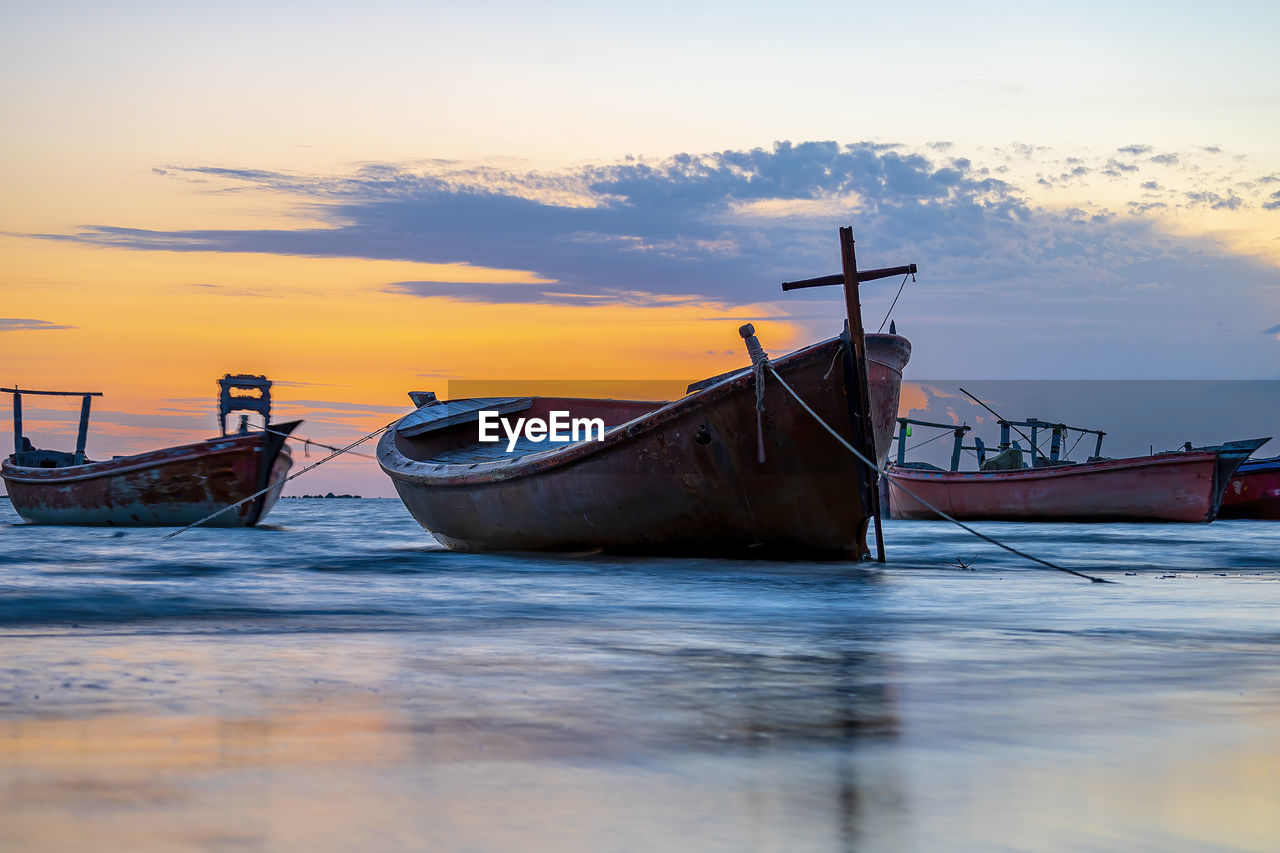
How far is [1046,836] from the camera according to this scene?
8.09 ft

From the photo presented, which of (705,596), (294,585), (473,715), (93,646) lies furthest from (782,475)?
(473,715)

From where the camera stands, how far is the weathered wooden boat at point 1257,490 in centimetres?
3606

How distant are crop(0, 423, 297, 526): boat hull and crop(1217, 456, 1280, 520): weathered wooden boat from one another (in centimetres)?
2857

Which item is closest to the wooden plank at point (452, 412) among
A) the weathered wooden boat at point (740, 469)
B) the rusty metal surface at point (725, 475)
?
the weathered wooden boat at point (740, 469)

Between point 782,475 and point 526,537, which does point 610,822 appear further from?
point 526,537

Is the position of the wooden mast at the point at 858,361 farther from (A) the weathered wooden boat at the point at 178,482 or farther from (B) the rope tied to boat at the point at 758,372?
(A) the weathered wooden boat at the point at 178,482

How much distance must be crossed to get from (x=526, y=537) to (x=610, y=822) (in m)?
12.1

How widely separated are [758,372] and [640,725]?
8.29m

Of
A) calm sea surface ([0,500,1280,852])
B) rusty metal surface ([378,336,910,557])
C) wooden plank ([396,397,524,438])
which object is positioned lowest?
calm sea surface ([0,500,1280,852])

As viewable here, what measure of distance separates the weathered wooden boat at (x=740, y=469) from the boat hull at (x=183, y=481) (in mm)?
12345

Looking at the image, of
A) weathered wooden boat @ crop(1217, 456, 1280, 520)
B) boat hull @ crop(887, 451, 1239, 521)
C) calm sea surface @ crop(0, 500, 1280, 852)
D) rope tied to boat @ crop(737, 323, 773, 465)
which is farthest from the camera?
weathered wooden boat @ crop(1217, 456, 1280, 520)

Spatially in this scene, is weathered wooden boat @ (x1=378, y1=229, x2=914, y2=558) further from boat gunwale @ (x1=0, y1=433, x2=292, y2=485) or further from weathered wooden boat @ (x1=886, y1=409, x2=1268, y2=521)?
weathered wooden boat @ (x1=886, y1=409, x2=1268, y2=521)

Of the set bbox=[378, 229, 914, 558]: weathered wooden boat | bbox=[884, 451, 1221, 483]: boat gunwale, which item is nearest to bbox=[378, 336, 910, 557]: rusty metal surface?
bbox=[378, 229, 914, 558]: weathered wooden boat

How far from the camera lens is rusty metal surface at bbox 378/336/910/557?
473 inches
